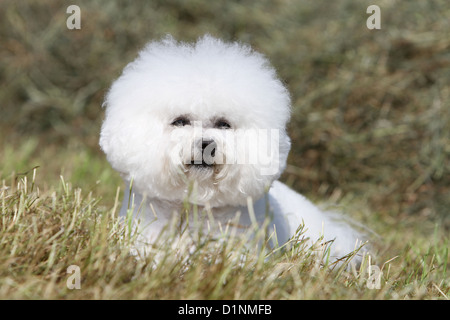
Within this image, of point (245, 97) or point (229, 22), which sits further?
point (229, 22)

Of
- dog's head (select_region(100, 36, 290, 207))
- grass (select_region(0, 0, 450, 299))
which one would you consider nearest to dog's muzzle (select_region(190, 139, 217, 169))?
dog's head (select_region(100, 36, 290, 207))

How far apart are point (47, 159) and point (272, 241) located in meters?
2.54

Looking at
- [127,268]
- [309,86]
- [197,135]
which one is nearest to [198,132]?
[197,135]

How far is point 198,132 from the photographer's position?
229cm

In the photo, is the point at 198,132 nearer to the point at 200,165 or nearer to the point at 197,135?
the point at 197,135

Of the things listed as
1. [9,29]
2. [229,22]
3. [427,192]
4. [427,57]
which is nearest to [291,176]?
[427,192]

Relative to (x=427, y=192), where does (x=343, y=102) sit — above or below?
above

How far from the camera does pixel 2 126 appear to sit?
17.0ft

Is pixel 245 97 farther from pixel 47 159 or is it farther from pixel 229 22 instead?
pixel 229 22

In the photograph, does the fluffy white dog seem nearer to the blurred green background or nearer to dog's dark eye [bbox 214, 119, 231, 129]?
dog's dark eye [bbox 214, 119, 231, 129]

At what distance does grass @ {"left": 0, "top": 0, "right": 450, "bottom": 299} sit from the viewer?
1919 mm

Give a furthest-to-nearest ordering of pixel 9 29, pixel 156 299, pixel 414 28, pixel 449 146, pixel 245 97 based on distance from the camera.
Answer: pixel 9 29 → pixel 414 28 → pixel 449 146 → pixel 245 97 → pixel 156 299

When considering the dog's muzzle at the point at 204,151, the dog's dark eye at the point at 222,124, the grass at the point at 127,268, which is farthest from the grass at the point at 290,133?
the dog's dark eye at the point at 222,124

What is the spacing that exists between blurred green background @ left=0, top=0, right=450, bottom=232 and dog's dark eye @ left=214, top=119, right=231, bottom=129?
1319 mm
